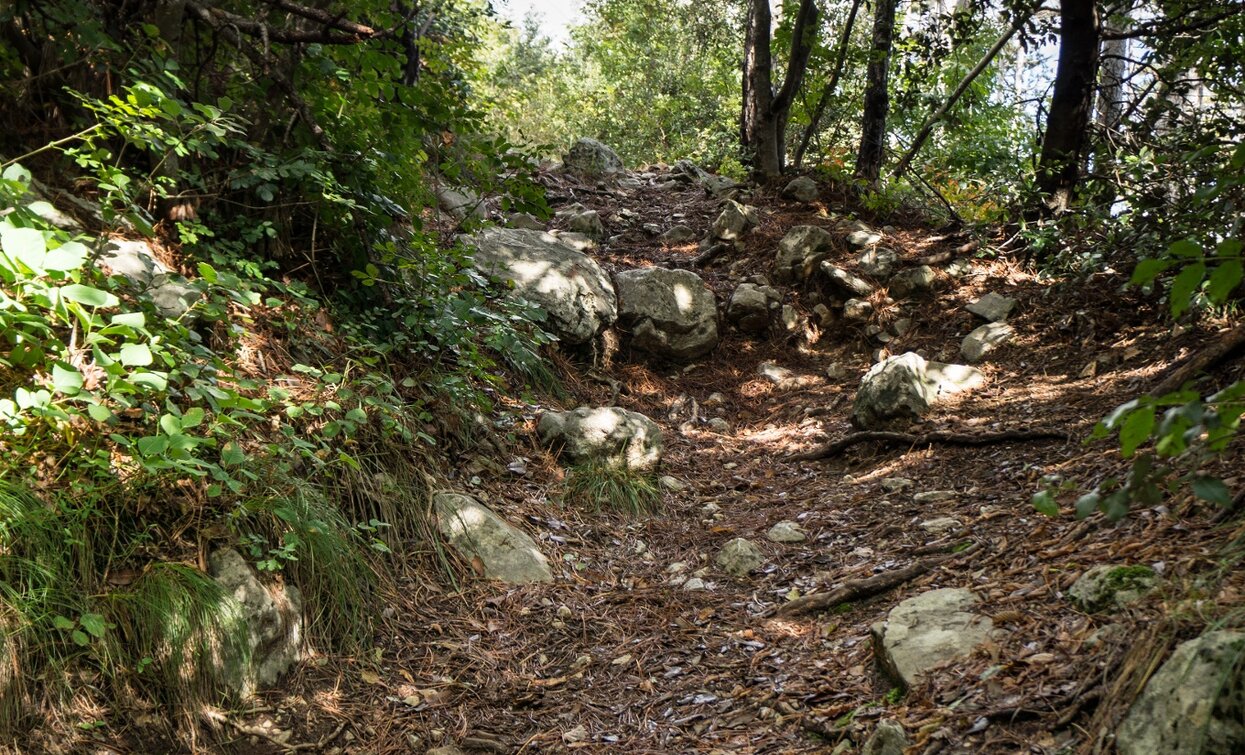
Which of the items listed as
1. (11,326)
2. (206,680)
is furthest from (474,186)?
(206,680)

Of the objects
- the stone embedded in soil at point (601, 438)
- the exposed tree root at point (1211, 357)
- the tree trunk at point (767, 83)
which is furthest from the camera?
the tree trunk at point (767, 83)

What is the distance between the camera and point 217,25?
376 centimetres

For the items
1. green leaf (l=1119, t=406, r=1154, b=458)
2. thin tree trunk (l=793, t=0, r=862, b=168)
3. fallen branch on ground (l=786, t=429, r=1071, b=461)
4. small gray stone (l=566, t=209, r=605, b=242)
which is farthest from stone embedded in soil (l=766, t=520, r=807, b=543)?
thin tree trunk (l=793, t=0, r=862, b=168)

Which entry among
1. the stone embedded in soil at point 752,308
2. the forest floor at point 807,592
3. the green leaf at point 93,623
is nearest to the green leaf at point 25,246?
the green leaf at point 93,623

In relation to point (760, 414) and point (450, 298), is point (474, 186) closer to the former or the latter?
point (450, 298)

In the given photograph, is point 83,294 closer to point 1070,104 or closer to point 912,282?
point 912,282

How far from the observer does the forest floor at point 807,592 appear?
6.84 feet

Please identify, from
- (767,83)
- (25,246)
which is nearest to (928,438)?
(25,246)

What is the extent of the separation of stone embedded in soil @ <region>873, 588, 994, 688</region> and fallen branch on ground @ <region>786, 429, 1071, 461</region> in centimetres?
174

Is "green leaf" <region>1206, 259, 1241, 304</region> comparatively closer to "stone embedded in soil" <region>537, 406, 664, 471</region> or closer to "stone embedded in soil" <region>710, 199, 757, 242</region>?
"stone embedded in soil" <region>537, 406, 664, 471</region>

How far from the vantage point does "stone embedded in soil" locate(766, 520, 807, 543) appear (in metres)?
4.00

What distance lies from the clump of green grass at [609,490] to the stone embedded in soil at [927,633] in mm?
1937

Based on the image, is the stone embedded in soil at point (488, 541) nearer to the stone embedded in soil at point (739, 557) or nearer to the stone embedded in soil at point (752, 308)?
the stone embedded in soil at point (739, 557)

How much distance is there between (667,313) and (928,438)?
8.67 feet
